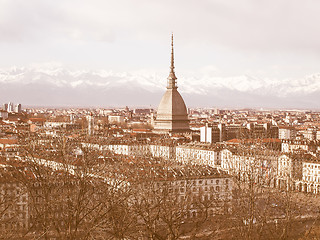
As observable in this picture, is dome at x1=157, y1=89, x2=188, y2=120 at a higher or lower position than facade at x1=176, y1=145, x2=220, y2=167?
higher

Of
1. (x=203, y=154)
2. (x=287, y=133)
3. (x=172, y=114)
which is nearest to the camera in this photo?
(x=203, y=154)

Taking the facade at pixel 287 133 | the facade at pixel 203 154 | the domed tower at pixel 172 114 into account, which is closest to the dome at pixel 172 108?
the domed tower at pixel 172 114

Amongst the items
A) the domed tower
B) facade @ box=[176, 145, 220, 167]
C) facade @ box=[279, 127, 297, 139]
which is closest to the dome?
the domed tower

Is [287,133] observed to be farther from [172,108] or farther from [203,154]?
[203,154]

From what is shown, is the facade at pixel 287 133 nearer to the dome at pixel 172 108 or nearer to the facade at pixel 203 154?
the dome at pixel 172 108

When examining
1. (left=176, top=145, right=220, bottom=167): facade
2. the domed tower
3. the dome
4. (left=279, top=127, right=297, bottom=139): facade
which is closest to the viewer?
(left=176, top=145, right=220, bottom=167): facade

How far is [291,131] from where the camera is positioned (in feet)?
287

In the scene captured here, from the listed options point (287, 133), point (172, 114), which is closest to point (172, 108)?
point (172, 114)

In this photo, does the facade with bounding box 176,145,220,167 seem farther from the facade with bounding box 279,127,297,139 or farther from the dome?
the facade with bounding box 279,127,297,139

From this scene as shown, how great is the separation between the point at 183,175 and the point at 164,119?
4770 centimetres

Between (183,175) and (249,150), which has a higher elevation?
(249,150)

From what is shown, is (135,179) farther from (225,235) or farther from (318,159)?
(318,159)

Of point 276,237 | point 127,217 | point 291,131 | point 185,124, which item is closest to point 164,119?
point 185,124

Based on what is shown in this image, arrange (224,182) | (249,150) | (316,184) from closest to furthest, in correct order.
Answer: (249,150), (224,182), (316,184)
